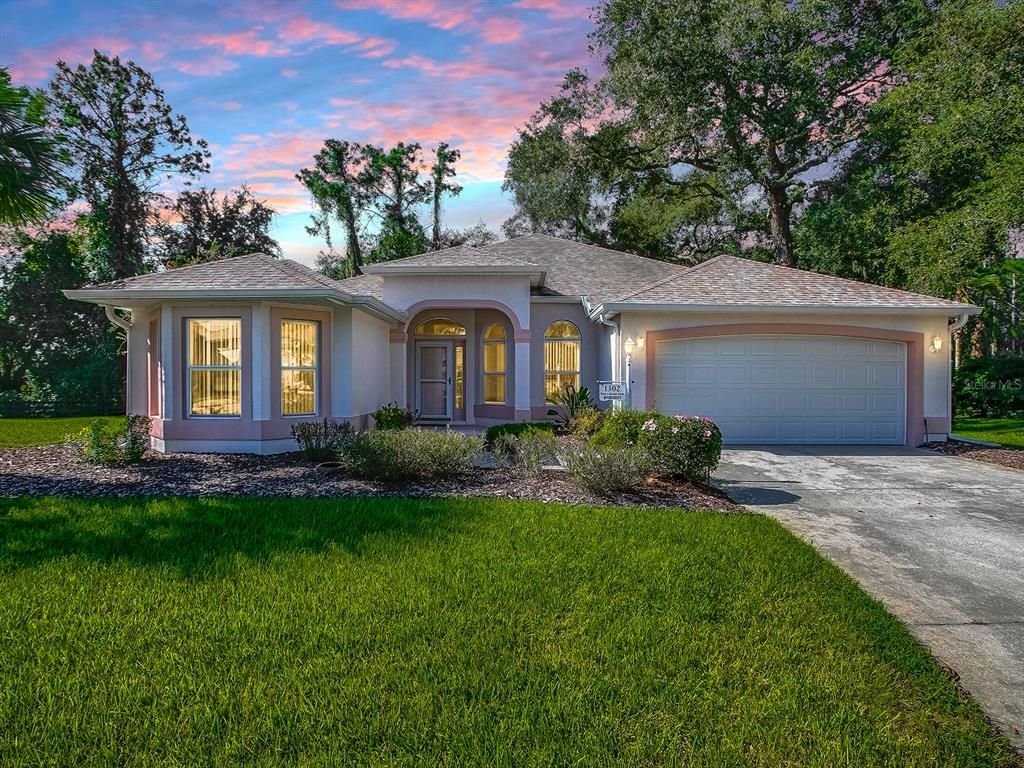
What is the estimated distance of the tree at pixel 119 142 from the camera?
2494 cm

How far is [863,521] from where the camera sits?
6.13 m

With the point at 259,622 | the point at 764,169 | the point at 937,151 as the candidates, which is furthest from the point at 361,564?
the point at 764,169

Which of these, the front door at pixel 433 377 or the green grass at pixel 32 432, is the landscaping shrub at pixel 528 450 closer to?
the front door at pixel 433 377

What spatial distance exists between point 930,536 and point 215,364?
35.1 feet

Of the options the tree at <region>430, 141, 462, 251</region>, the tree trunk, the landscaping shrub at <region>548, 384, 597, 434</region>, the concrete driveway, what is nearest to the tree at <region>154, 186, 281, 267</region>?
the tree at <region>430, 141, 462, 251</region>

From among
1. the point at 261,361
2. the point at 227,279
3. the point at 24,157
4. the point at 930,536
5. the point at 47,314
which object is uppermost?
the point at 24,157

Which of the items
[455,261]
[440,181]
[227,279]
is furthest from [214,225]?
[227,279]

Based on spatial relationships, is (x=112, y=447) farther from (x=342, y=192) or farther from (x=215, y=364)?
(x=342, y=192)

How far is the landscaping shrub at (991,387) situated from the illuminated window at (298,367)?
21244 mm

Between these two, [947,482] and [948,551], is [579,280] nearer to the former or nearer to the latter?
[947,482]

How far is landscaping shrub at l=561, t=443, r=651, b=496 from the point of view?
6895 millimetres

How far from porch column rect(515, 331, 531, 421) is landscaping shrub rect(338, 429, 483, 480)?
6.32 meters

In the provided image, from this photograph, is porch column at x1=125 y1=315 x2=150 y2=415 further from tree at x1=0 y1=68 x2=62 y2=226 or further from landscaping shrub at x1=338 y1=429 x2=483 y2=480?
landscaping shrub at x1=338 y1=429 x2=483 y2=480

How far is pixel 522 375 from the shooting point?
14.2 meters
